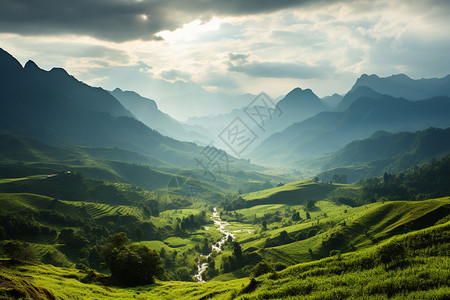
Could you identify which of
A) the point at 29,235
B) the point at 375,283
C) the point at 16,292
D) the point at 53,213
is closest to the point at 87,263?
the point at 29,235

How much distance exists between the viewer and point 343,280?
39.0 meters

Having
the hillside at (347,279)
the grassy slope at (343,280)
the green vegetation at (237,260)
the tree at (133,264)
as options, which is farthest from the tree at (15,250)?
the tree at (133,264)

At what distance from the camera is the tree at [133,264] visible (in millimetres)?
63594

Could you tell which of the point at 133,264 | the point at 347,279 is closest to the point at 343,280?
the point at 347,279

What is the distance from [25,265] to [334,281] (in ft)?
201

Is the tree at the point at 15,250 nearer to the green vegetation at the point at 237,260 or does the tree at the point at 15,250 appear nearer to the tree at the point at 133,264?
→ the green vegetation at the point at 237,260

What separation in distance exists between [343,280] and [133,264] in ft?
162

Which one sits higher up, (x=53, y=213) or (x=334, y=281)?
(x=334, y=281)

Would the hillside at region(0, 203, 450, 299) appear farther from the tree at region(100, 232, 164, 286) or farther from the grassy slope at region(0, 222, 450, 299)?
the tree at region(100, 232, 164, 286)

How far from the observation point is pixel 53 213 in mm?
154375

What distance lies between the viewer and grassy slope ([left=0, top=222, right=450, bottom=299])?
3350 cm

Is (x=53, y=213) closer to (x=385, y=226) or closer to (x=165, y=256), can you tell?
(x=165, y=256)

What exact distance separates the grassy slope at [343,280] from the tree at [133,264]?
459 inches

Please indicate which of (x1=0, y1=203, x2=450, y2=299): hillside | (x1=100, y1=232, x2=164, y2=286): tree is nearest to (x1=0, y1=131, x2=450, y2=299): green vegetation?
(x1=0, y1=203, x2=450, y2=299): hillside
